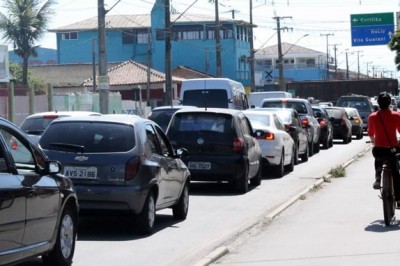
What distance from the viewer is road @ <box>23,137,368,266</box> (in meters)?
10.6

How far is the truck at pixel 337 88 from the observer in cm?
6297

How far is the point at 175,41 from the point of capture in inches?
3639

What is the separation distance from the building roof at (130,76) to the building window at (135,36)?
15.8 m

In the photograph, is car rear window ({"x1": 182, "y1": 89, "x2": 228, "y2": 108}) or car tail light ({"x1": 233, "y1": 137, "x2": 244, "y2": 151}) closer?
car tail light ({"x1": 233, "y1": 137, "x2": 244, "y2": 151})

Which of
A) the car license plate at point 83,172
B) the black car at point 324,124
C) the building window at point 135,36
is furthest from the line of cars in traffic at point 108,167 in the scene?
the building window at point 135,36

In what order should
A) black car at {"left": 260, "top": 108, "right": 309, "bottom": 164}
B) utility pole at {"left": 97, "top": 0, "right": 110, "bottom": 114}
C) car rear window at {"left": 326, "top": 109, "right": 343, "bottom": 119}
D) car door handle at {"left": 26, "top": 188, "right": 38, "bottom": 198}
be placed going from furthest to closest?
1. car rear window at {"left": 326, "top": 109, "right": 343, "bottom": 119}
2. utility pole at {"left": 97, "top": 0, "right": 110, "bottom": 114}
3. black car at {"left": 260, "top": 108, "right": 309, "bottom": 164}
4. car door handle at {"left": 26, "top": 188, "right": 38, "bottom": 198}

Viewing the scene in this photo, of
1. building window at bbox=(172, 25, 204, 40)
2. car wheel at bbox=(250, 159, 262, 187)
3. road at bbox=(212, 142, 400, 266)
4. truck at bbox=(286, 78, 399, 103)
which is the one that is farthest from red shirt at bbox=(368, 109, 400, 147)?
building window at bbox=(172, 25, 204, 40)

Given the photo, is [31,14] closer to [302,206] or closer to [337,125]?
[337,125]

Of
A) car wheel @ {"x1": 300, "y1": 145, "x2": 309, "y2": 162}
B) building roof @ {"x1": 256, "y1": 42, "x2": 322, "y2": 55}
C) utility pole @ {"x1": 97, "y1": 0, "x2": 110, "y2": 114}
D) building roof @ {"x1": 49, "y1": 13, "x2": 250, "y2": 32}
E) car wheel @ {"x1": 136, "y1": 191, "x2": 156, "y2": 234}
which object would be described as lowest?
car wheel @ {"x1": 300, "y1": 145, "x2": 309, "y2": 162}

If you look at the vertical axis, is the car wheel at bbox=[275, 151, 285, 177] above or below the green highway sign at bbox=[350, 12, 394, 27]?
below

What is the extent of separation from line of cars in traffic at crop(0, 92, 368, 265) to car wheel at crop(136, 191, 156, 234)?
0.01 metres

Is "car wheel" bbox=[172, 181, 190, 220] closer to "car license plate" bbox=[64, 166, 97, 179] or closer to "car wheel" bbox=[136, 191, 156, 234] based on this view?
"car wheel" bbox=[136, 191, 156, 234]

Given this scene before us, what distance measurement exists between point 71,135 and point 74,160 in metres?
0.55

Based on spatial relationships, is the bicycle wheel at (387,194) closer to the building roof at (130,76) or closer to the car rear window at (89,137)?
the car rear window at (89,137)
